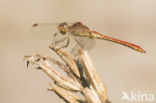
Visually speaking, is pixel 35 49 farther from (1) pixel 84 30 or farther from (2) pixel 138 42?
(1) pixel 84 30

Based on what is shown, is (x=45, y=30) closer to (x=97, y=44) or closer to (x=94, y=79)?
(x=94, y=79)

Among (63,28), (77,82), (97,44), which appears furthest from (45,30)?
(97,44)

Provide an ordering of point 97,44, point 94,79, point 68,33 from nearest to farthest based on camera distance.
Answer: point 94,79 < point 68,33 < point 97,44

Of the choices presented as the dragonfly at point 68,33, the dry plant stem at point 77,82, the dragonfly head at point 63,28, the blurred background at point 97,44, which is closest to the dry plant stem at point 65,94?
the dry plant stem at point 77,82

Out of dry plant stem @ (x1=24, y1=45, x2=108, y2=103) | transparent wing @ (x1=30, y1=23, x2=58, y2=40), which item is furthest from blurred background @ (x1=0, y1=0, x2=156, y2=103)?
dry plant stem @ (x1=24, y1=45, x2=108, y2=103)

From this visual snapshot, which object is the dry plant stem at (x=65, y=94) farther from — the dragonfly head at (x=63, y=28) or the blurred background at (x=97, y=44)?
the blurred background at (x=97, y=44)

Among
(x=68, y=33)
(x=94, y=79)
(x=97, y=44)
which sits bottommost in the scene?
(x=97, y=44)

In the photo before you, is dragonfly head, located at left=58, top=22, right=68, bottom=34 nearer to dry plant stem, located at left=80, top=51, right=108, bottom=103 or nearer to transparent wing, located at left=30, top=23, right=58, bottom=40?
transparent wing, located at left=30, top=23, right=58, bottom=40
